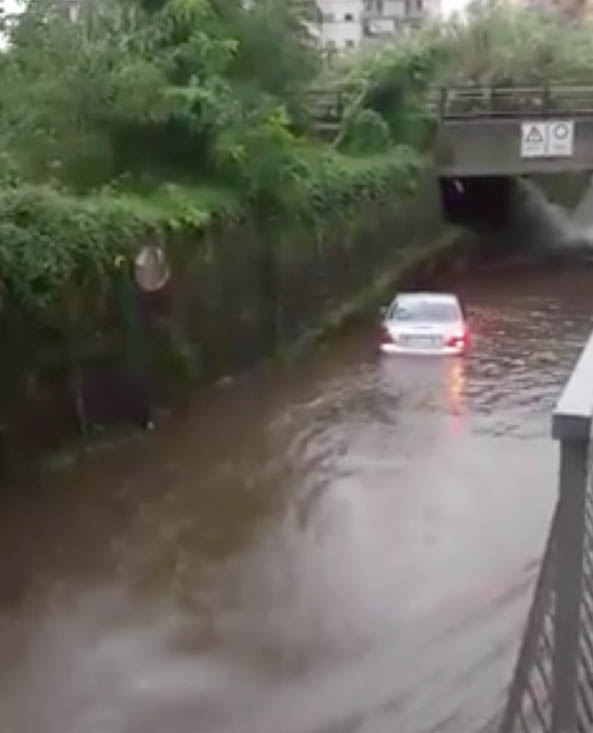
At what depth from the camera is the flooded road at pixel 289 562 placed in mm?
11820

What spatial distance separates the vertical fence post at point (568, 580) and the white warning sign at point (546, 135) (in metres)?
34.9

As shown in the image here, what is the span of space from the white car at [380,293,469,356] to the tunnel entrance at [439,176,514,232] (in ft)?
53.3

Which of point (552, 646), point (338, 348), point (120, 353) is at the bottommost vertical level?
point (338, 348)

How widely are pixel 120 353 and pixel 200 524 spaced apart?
5.08m

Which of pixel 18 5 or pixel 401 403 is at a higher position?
pixel 18 5

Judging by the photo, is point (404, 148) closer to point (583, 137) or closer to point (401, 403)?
point (583, 137)

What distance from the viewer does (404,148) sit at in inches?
1437

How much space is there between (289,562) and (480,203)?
100 ft

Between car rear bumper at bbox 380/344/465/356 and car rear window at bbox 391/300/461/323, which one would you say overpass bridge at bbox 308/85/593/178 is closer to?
car rear window at bbox 391/300/461/323

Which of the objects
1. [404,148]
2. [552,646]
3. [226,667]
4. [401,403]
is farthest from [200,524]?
[404,148]

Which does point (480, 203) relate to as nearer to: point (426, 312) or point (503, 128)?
point (503, 128)

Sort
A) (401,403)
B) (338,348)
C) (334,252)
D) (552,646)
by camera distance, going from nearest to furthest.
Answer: (552,646)
(401,403)
(338,348)
(334,252)

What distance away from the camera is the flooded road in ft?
38.8

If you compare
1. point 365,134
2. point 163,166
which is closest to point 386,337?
point 163,166
